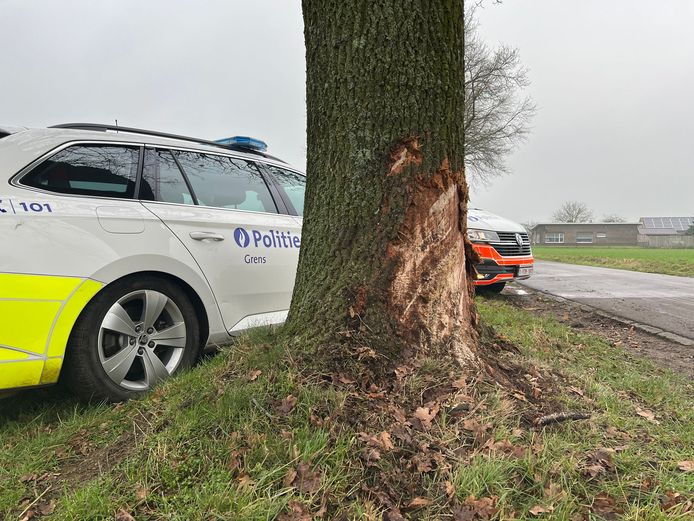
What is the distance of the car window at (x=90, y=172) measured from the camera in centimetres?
Result: 242

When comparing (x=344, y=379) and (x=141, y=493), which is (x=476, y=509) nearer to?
(x=344, y=379)

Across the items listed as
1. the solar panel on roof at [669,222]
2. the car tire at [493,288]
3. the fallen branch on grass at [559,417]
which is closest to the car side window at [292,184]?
the fallen branch on grass at [559,417]

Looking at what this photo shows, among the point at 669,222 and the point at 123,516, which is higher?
the point at 669,222

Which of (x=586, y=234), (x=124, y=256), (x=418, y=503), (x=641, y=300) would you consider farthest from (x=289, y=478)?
(x=586, y=234)

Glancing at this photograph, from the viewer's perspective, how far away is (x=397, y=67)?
2176mm

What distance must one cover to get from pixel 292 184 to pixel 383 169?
6.28 feet

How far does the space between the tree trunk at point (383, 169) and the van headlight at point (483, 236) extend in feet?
13.2

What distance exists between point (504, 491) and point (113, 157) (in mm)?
2891

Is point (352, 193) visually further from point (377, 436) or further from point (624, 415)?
point (624, 415)

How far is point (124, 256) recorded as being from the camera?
8.29ft

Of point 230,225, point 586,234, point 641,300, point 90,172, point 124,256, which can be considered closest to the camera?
point 124,256

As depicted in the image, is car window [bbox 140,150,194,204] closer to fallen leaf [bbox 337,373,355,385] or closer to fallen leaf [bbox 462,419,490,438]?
fallen leaf [bbox 337,373,355,385]

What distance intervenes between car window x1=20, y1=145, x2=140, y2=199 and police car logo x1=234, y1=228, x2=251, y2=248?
0.74 meters

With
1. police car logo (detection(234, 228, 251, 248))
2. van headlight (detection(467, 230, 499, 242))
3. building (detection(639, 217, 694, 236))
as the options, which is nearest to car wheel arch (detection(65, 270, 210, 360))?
police car logo (detection(234, 228, 251, 248))
